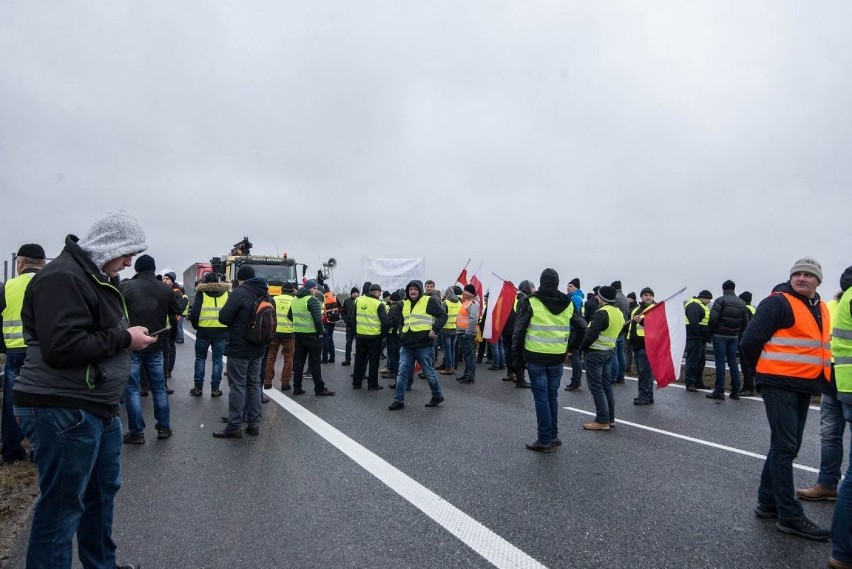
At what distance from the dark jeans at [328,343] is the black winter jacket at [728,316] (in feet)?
30.3

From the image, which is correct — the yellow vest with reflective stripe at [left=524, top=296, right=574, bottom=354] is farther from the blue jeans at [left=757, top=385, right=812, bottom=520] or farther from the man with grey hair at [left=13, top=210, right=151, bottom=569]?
the man with grey hair at [left=13, top=210, right=151, bottom=569]

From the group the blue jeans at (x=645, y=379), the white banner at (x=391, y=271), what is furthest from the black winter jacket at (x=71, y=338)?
the white banner at (x=391, y=271)

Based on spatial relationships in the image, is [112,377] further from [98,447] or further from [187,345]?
[187,345]

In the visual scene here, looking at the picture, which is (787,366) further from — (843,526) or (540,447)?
(540,447)

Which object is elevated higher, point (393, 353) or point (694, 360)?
point (694, 360)

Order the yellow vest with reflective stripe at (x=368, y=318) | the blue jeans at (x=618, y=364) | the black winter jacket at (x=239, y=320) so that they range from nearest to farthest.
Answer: the black winter jacket at (x=239, y=320)
the yellow vest with reflective stripe at (x=368, y=318)
the blue jeans at (x=618, y=364)

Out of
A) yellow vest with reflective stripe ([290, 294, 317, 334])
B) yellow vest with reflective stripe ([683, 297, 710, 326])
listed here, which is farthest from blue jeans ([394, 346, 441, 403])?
yellow vest with reflective stripe ([683, 297, 710, 326])

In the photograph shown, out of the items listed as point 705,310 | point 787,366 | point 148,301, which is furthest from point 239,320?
point 705,310

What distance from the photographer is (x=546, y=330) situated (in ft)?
21.4

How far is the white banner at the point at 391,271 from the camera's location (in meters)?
20.3

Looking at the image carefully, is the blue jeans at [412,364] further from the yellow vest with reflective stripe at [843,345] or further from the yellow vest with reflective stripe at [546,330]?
the yellow vest with reflective stripe at [843,345]

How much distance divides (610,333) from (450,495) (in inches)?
152

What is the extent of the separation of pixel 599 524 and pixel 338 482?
7.60ft

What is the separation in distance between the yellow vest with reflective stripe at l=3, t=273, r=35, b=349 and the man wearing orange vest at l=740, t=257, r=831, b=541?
6579mm
